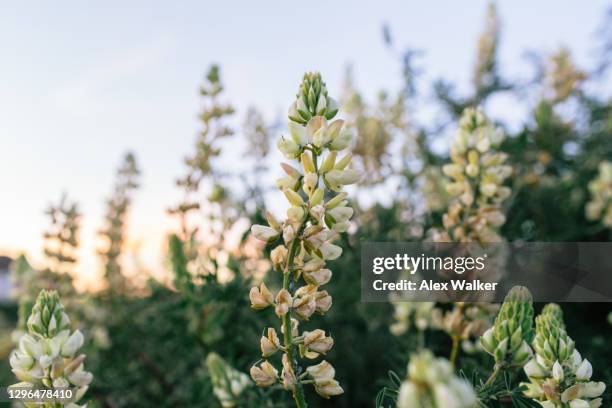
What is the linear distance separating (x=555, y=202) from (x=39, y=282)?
2.82 meters

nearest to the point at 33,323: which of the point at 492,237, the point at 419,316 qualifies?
the point at 492,237

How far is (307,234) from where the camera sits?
41.7 inches

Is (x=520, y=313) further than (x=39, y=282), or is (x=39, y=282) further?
(x=39, y=282)

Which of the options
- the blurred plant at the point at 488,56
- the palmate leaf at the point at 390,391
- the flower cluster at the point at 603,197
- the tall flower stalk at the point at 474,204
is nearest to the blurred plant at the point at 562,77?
the blurred plant at the point at 488,56

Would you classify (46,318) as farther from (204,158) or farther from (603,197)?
(603,197)

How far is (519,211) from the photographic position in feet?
7.99

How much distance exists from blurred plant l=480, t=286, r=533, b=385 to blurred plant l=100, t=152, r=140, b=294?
2493 mm

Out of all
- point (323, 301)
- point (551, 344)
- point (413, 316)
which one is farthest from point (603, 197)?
point (323, 301)

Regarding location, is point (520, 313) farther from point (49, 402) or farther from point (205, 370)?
point (205, 370)

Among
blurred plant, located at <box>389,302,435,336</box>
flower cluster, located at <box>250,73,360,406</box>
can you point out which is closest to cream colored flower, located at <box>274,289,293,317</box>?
flower cluster, located at <box>250,73,360,406</box>

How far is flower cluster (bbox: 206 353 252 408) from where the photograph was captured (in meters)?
1.56

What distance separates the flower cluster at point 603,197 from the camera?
312cm

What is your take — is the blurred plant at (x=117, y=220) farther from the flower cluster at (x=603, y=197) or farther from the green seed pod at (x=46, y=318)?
the flower cluster at (x=603, y=197)

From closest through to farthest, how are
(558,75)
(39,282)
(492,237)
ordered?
(492,237), (39,282), (558,75)
